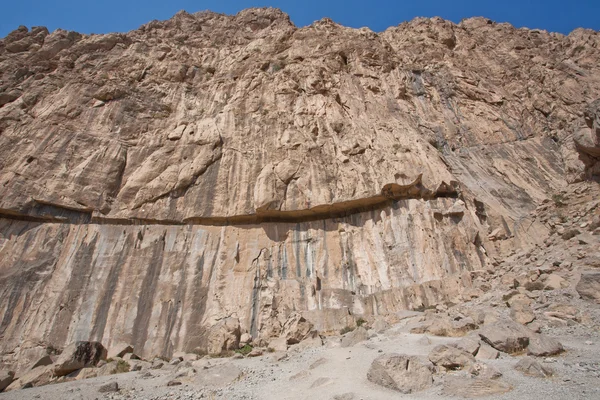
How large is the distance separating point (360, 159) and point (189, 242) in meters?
11.1

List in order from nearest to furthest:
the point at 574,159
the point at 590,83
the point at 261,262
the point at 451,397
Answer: the point at 451,397
the point at 261,262
the point at 574,159
the point at 590,83

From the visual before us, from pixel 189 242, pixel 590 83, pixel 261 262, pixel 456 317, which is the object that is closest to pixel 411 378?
pixel 456 317

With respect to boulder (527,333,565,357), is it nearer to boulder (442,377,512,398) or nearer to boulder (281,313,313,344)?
boulder (442,377,512,398)

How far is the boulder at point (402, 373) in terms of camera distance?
5.95 meters

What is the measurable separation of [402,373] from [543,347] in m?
2.75

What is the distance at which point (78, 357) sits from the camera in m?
13.3

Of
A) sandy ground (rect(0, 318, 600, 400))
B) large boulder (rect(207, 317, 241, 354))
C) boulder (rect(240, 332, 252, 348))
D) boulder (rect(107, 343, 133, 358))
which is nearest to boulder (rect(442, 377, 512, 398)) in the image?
sandy ground (rect(0, 318, 600, 400))

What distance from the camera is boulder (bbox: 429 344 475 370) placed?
6.46m

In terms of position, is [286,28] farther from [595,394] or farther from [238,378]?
[595,394]

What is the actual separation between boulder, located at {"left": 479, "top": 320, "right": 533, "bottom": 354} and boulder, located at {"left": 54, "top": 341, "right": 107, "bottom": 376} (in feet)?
44.5

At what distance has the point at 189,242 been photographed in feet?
64.6

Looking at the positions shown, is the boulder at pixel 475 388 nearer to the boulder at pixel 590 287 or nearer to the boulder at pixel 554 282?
the boulder at pixel 590 287

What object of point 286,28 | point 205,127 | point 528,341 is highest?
point 286,28

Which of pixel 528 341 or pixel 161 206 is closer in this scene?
pixel 528 341
